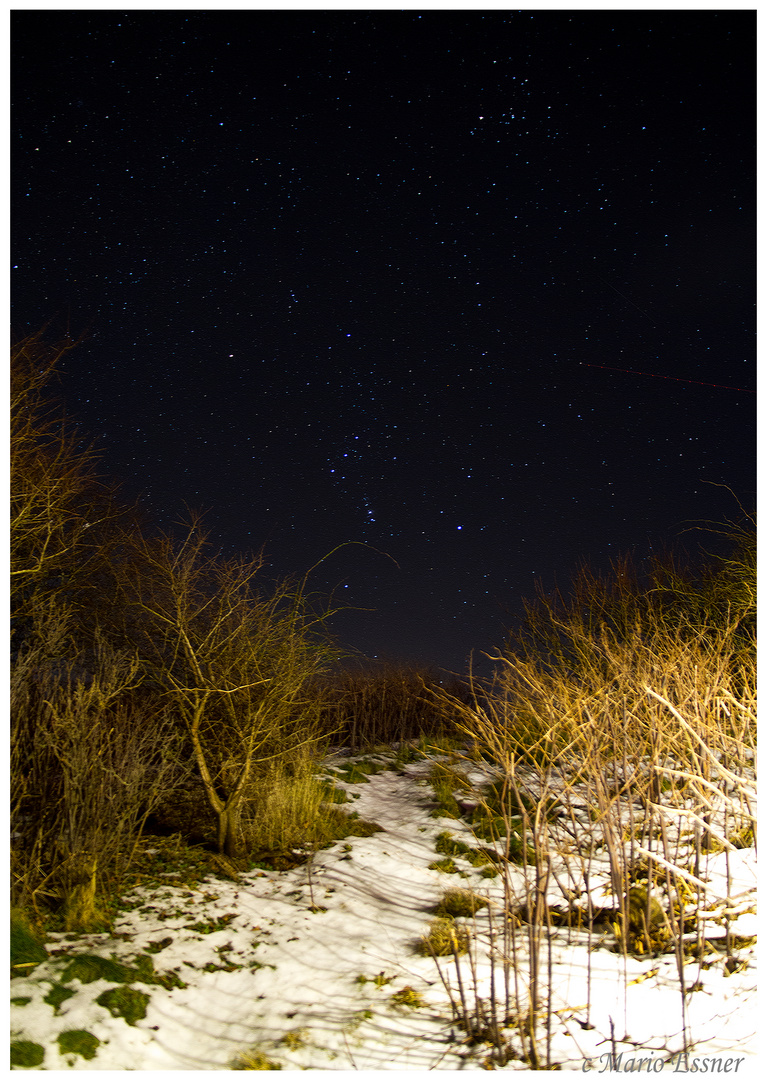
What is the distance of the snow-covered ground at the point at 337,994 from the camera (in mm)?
2992

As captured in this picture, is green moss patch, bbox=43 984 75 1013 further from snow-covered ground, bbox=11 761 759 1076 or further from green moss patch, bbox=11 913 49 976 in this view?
green moss patch, bbox=11 913 49 976

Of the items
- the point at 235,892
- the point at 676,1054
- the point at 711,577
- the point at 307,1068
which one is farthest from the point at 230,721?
the point at 711,577

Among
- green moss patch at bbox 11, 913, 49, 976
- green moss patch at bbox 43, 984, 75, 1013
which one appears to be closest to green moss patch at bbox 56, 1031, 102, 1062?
green moss patch at bbox 43, 984, 75, 1013

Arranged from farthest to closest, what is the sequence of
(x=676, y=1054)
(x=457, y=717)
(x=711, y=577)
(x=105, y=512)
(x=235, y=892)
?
(x=457, y=717) → (x=711, y=577) → (x=105, y=512) → (x=235, y=892) → (x=676, y=1054)

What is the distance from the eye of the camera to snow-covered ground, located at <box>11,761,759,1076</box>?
2992mm

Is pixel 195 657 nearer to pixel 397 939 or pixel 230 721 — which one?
pixel 230 721

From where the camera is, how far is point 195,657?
5.98 meters

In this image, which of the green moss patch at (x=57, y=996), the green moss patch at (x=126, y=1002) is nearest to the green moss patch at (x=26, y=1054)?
the green moss patch at (x=57, y=996)

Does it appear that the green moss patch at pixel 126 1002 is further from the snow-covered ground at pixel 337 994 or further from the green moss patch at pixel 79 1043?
the green moss patch at pixel 79 1043

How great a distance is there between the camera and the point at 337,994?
3.66m

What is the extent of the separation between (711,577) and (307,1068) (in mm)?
12103

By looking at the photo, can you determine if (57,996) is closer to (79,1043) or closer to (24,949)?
(79,1043)

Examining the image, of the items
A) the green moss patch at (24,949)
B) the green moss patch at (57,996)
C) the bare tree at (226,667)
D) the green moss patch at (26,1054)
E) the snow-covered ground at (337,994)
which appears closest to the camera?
the green moss patch at (26,1054)

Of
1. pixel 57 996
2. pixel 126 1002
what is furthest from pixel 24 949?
pixel 126 1002
